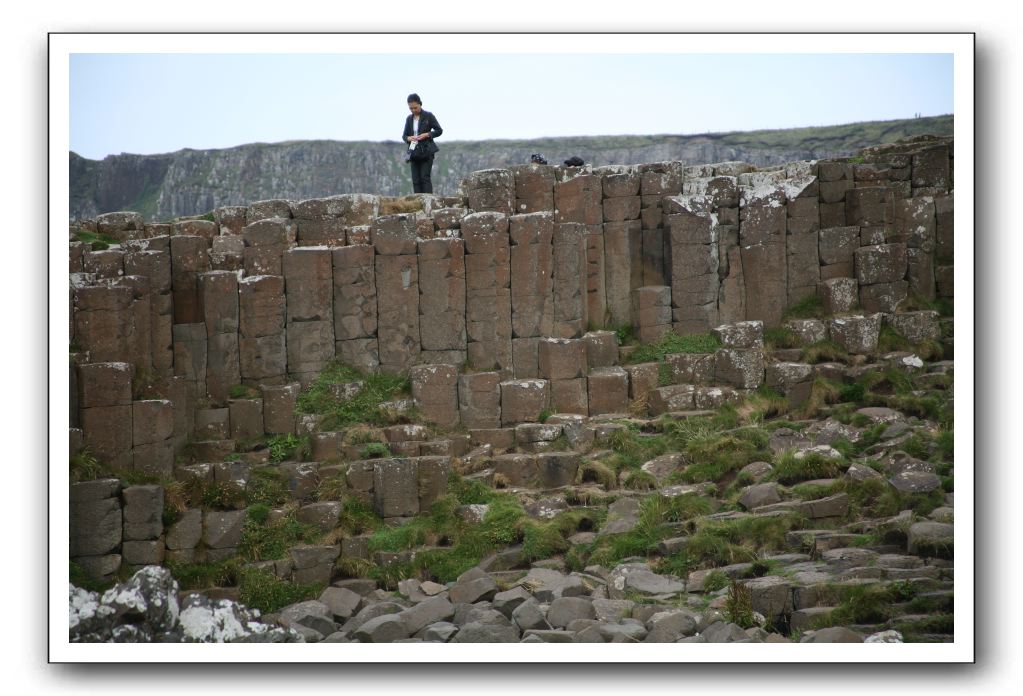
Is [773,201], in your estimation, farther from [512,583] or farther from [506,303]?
[512,583]

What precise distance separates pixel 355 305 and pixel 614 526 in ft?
17.9

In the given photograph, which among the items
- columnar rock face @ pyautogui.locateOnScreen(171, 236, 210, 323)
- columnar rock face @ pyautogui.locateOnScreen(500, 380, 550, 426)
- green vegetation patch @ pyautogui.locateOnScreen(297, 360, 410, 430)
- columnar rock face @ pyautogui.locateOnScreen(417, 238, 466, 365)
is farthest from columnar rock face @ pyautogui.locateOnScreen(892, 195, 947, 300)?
columnar rock face @ pyautogui.locateOnScreen(171, 236, 210, 323)

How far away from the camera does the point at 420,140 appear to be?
22391 millimetres

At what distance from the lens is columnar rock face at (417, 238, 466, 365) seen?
21797mm

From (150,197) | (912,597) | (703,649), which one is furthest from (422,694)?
(150,197)

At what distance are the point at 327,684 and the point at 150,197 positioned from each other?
10.7 metres

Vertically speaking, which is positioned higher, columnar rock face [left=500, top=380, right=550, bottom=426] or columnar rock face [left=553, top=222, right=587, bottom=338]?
columnar rock face [left=553, top=222, right=587, bottom=338]

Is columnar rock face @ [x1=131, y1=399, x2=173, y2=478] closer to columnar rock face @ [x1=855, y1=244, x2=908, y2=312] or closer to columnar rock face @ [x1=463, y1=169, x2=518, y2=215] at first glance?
columnar rock face @ [x1=463, y1=169, x2=518, y2=215]

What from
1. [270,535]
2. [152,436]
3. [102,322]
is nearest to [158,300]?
[102,322]

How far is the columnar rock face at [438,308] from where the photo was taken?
2180cm

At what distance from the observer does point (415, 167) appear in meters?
23.6

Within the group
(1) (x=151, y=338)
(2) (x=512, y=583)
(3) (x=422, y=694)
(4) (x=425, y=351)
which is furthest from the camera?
(4) (x=425, y=351)

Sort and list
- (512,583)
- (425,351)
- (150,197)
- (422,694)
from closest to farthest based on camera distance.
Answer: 1. (422,694)
2. (512,583)
3. (425,351)
4. (150,197)

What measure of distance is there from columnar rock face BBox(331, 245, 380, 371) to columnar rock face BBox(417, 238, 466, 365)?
75cm
